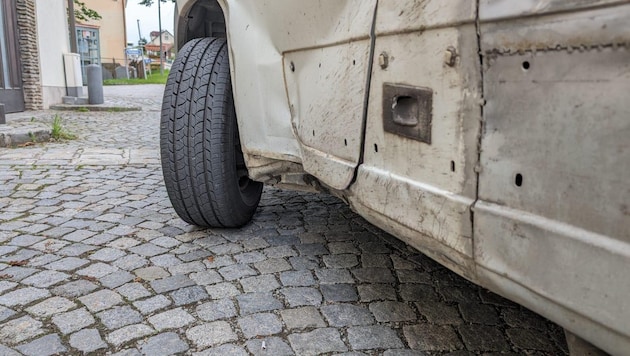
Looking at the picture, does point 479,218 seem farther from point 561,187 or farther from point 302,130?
point 302,130

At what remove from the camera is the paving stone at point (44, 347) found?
1.72 meters

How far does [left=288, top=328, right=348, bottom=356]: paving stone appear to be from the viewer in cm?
173

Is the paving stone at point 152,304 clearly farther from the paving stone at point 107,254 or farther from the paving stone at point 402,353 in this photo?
the paving stone at point 402,353

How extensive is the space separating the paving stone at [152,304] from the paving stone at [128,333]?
0.36 ft

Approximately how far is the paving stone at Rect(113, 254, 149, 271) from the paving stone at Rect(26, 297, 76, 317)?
348 mm

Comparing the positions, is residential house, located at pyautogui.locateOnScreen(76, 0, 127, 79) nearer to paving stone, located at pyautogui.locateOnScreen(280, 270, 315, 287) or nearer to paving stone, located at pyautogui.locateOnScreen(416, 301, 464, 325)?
paving stone, located at pyautogui.locateOnScreen(280, 270, 315, 287)

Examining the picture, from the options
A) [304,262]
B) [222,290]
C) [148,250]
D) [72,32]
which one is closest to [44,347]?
[222,290]

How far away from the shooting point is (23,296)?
6.92ft

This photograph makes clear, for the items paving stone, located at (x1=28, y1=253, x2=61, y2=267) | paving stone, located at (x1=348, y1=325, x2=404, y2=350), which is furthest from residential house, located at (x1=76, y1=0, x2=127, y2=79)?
paving stone, located at (x1=348, y1=325, x2=404, y2=350)

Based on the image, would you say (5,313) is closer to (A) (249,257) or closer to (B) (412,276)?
(A) (249,257)

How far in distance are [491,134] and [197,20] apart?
2291 mm

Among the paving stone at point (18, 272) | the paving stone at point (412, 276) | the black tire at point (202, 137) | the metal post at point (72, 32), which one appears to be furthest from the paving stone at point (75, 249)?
the metal post at point (72, 32)

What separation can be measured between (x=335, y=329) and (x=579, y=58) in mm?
1226

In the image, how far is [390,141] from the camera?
60.7 inches
